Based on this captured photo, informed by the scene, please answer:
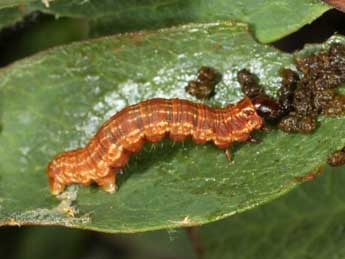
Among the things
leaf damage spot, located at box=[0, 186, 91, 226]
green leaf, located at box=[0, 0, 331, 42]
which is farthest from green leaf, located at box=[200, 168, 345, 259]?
leaf damage spot, located at box=[0, 186, 91, 226]

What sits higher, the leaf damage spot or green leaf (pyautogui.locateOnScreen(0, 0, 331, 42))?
green leaf (pyautogui.locateOnScreen(0, 0, 331, 42))

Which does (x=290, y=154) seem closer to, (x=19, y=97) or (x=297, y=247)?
(x=297, y=247)

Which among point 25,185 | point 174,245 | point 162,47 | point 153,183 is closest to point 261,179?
point 153,183

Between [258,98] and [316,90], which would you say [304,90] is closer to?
[316,90]

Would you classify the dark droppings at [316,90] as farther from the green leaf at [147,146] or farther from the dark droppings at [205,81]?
the dark droppings at [205,81]

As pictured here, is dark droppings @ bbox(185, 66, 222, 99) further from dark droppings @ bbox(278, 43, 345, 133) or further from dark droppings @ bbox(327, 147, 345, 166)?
dark droppings @ bbox(327, 147, 345, 166)
